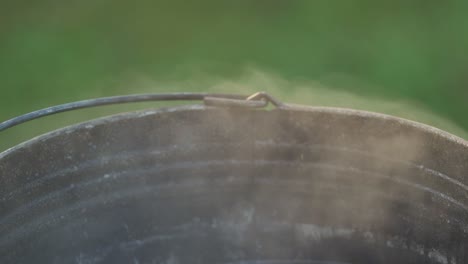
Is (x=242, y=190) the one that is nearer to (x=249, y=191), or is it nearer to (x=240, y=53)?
(x=249, y=191)

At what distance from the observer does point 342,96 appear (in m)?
4.48

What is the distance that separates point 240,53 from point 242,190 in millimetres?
2479

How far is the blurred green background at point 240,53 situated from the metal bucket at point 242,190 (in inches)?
75.8

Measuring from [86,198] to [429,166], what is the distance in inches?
50.9

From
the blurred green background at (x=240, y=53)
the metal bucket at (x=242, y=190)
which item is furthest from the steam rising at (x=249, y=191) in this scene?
the blurred green background at (x=240, y=53)

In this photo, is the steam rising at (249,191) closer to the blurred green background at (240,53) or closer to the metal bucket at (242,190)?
the metal bucket at (242,190)

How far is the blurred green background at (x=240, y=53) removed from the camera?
14.2 feet

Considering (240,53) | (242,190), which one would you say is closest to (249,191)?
(242,190)

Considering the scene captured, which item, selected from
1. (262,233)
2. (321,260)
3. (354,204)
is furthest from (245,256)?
(354,204)

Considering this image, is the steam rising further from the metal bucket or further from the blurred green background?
the blurred green background

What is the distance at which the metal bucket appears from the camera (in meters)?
2.07

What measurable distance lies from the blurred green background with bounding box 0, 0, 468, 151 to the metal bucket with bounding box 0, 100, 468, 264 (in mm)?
1926

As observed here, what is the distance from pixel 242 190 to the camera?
95.4 inches

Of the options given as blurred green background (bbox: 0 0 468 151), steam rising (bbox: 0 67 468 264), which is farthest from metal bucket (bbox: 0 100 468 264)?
blurred green background (bbox: 0 0 468 151)
